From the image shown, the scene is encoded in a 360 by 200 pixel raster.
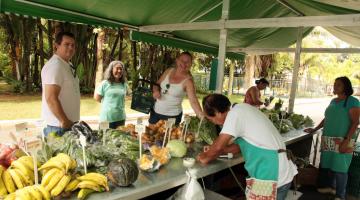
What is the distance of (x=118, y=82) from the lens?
4426mm

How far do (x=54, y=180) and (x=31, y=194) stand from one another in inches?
6.2

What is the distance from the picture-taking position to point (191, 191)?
2211 mm

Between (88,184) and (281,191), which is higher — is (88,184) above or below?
above

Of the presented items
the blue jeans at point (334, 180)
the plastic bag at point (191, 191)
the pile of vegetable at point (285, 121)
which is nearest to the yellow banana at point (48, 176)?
the plastic bag at point (191, 191)

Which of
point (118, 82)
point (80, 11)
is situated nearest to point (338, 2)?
point (118, 82)

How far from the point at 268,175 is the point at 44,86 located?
219 centimetres

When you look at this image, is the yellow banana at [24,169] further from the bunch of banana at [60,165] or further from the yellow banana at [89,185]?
the yellow banana at [89,185]

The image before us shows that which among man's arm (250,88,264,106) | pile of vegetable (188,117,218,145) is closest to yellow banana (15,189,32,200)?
pile of vegetable (188,117,218,145)

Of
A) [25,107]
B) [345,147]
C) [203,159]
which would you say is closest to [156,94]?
[203,159]

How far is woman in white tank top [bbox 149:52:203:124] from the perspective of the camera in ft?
12.4

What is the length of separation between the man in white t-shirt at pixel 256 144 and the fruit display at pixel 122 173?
2.40 feet

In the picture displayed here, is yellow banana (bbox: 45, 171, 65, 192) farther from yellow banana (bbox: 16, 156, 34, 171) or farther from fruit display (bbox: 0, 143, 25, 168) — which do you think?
fruit display (bbox: 0, 143, 25, 168)

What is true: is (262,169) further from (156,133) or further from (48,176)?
(48,176)

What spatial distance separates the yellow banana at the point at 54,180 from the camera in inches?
67.2
